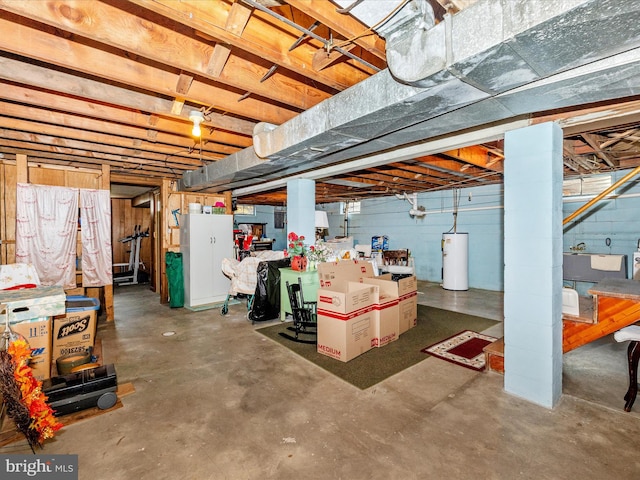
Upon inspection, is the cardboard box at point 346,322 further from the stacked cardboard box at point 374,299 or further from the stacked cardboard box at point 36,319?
the stacked cardboard box at point 36,319

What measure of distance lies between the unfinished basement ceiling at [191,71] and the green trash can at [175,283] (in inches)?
86.3

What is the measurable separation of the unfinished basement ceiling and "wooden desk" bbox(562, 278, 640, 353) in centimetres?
131

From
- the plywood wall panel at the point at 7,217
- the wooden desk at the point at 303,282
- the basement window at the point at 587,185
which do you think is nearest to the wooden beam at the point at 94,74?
the wooden desk at the point at 303,282

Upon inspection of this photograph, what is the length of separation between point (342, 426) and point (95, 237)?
15.2ft

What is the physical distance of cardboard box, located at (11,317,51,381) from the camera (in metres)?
2.52

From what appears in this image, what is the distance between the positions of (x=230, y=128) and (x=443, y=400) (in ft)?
10.3

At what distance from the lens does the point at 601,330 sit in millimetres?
2395

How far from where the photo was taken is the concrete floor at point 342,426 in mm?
1712

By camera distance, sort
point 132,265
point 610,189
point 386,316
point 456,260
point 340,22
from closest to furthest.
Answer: point 340,22
point 610,189
point 386,316
point 456,260
point 132,265

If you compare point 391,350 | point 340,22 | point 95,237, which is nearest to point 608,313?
point 391,350

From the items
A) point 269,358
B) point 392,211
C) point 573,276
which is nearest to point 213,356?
point 269,358

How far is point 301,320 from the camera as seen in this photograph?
396cm

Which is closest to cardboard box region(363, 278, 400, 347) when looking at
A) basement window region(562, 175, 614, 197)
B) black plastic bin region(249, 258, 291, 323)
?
black plastic bin region(249, 258, 291, 323)

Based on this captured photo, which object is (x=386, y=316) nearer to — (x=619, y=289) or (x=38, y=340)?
(x=619, y=289)
